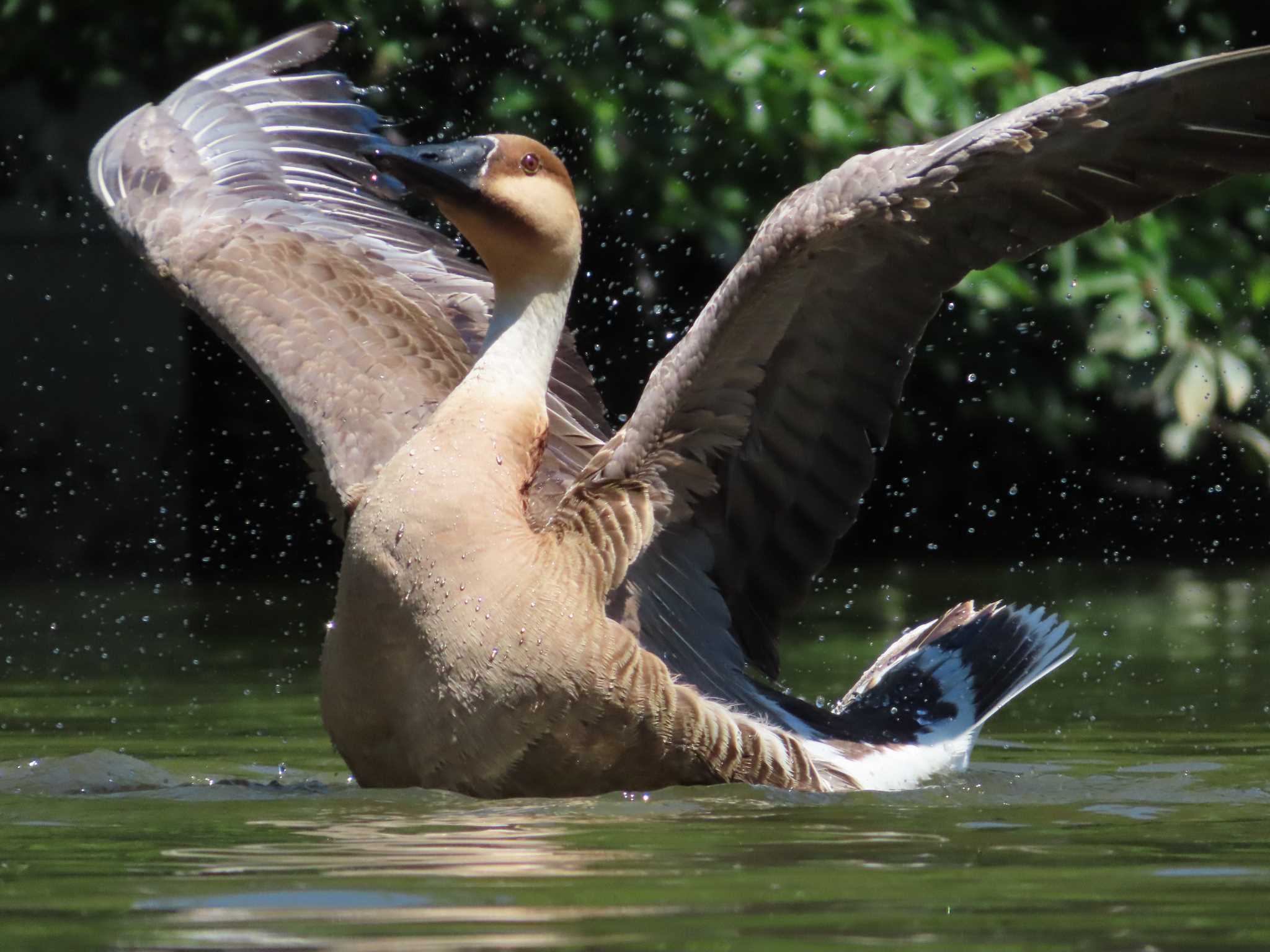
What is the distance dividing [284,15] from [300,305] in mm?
6175

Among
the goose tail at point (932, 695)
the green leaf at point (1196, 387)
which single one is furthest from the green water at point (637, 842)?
the green leaf at point (1196, 387)

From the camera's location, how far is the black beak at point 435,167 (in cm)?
552

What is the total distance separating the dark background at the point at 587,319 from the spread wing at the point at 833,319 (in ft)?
17.2

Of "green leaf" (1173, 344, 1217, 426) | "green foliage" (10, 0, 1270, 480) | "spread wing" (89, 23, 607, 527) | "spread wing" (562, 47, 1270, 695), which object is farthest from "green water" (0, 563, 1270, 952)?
"green foliage" (10, 0, 1270, 480)

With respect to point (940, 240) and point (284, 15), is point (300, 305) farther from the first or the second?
point (284, 15)

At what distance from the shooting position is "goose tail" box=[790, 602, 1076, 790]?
564 centimetres

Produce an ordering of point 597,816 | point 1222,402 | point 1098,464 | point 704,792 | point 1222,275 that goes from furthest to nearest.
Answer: point 1098,464 < point 1222,402 < point 1222,275 < point 704,792 < point 597,816

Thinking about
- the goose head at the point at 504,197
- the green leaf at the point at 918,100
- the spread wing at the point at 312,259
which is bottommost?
the green leaf at the point at 918,100

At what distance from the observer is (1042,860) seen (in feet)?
13.0

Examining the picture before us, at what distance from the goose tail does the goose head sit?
137 cm

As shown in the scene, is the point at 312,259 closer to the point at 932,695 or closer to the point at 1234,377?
the point at 932,695

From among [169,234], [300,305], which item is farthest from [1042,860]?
[169,234]

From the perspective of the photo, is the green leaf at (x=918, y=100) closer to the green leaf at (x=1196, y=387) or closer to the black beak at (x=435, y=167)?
the green leaf at (x=1196, y=387)

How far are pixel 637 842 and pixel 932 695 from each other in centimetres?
204
